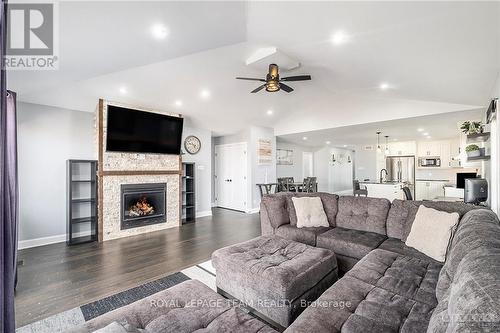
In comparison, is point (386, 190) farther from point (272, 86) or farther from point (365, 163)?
point (272, 86)

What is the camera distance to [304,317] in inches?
53.0

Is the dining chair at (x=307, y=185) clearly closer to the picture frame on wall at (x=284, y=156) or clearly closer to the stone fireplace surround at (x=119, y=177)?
the picture frame on wall at (x=284, y=156)

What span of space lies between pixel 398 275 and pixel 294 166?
8.00 m

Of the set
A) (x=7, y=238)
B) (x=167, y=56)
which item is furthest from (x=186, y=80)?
(x=7, y=238)

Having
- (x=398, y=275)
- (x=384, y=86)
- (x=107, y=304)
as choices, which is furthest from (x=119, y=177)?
(x=384, y=86)

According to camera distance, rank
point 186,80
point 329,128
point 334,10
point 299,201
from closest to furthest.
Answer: point 334,10
point 299,201
point 186,80
point 329,128

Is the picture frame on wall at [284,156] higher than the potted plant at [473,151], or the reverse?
the picture frame on wall at [284,156]

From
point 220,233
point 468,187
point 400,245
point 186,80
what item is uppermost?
point 186,80

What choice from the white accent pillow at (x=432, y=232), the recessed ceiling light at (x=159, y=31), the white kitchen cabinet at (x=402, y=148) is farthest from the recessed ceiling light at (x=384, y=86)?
the white kitchen cabinet at (x=402, y=148)

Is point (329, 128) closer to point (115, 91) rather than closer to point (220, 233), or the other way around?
point (220, 233)

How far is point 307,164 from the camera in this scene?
10664 millimetres

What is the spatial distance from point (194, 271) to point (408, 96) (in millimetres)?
4729

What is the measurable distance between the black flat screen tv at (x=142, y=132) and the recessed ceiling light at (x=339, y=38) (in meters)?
3.73

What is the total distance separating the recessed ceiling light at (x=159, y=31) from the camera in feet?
7.14
